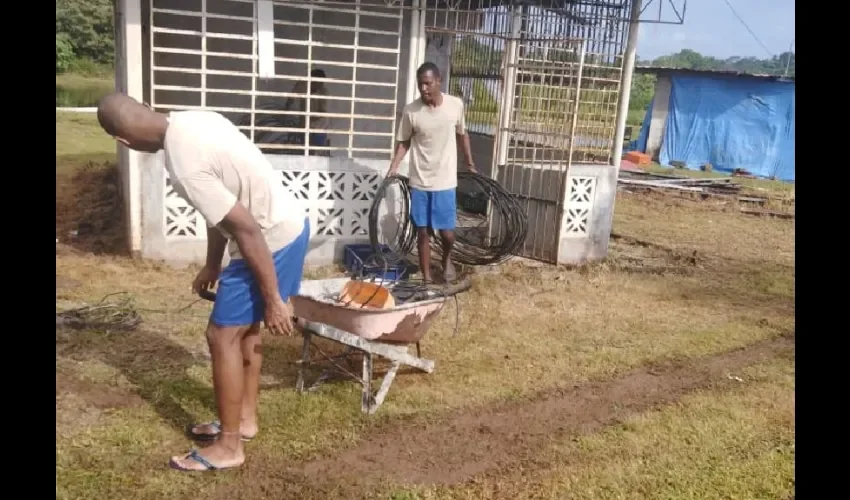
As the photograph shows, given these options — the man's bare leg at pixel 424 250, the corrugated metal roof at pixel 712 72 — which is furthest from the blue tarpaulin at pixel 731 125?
the man's bare leg at pixel 424 250

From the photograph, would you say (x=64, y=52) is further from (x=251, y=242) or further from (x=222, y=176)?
(x=251, y=242)

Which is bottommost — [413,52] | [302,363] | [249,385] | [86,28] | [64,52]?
[302,363]

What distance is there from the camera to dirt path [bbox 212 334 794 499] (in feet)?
12.0

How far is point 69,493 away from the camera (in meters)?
3.38

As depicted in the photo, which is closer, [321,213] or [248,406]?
[248,406]

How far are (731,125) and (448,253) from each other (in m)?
16.8

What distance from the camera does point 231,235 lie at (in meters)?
3.30

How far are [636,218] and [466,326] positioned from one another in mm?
7282

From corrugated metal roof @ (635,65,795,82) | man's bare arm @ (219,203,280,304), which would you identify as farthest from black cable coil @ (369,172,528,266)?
corrugated metal roof @ (635,65,795,82)

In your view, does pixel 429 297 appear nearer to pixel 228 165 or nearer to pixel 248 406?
pixel 248 406

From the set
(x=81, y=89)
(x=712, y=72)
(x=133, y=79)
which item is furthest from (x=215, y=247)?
(x=81, y=89)
